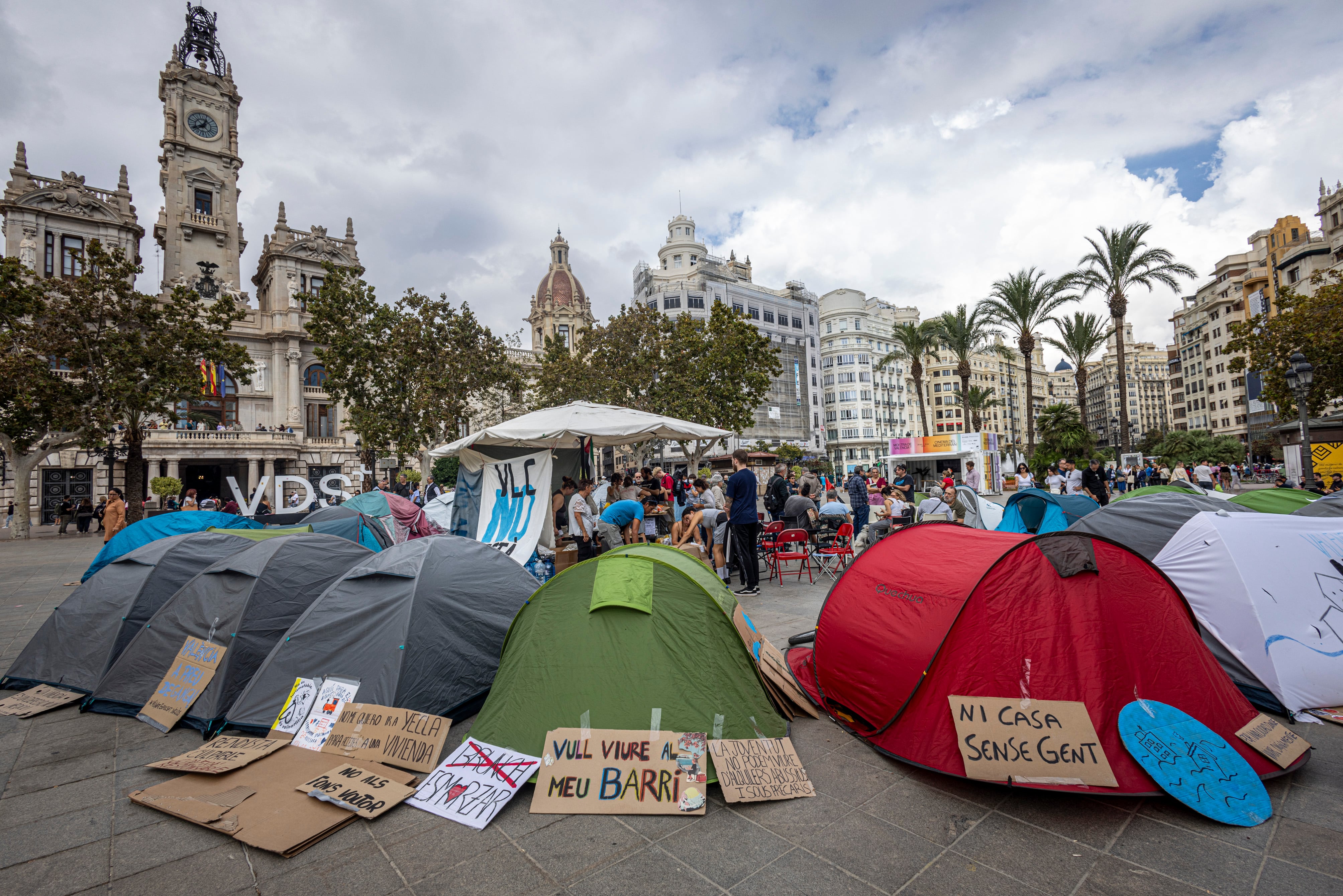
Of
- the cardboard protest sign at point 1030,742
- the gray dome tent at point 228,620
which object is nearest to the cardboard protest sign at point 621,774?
the cardboard protest sign at point 1030,742

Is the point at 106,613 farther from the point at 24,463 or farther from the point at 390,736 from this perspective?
the point at 24,463

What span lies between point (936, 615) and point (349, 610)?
423cm

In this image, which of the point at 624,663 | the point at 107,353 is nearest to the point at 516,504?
the point at 624,663

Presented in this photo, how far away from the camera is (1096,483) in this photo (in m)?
13.5

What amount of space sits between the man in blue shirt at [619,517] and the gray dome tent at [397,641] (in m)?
3.45

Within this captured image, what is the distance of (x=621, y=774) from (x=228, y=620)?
142 inches

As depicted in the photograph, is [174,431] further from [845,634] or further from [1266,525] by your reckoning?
[1266,525]

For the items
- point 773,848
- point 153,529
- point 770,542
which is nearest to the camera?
point 773,848

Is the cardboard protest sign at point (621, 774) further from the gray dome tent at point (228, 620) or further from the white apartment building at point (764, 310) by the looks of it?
the white apartment building at point (764, 310)

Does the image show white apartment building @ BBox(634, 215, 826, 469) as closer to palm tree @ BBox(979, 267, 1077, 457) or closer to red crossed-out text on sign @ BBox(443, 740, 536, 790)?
palm tree @ BBox(979, 267, 1077, 457)

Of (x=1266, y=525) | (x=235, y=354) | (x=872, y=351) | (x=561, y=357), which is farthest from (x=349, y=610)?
(x=872, y=351)

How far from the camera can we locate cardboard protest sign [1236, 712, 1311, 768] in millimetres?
3422

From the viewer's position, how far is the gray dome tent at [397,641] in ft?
14.6

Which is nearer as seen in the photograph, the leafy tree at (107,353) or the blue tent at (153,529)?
the blue tent at (153,529)
